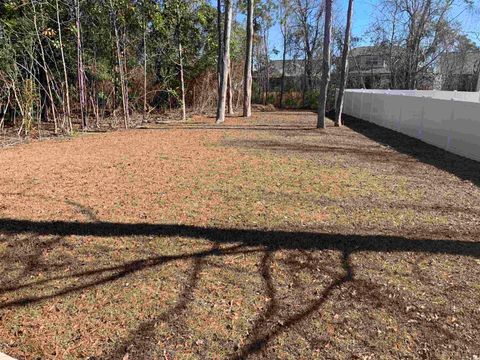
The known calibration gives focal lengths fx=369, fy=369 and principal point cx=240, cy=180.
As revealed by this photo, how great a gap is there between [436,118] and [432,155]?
1.73 metres

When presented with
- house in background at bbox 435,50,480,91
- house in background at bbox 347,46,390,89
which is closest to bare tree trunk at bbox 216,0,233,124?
house in background at bbox 347,46,390,89

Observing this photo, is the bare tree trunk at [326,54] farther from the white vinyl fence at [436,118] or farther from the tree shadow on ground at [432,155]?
the white vinyl fence at [436,118]

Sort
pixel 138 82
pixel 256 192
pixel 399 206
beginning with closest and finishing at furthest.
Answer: pixel 399 206 → pixel 256 192 → pixel 138 82

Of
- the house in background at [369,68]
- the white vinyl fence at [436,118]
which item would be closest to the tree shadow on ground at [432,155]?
the white vinyl fence at [436,118]

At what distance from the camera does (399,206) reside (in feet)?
14.2

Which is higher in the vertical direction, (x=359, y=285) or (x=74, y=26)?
(x=74, y=26)

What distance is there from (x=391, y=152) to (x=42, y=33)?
9625mm

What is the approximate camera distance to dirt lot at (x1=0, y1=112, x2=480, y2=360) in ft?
6.80

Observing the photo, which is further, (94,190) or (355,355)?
(94,190)

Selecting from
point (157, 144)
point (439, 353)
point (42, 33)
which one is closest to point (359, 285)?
point (439, 353)

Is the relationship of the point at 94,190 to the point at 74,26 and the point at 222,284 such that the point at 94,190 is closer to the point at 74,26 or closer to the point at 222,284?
the point at 222,284

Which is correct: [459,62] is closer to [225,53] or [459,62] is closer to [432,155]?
[225,53]

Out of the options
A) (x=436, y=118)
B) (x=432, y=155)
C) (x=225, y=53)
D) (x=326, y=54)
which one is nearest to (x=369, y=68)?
(x=326, y=54)

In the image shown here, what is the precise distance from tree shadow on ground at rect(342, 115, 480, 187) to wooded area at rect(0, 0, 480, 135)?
9.05 ft
